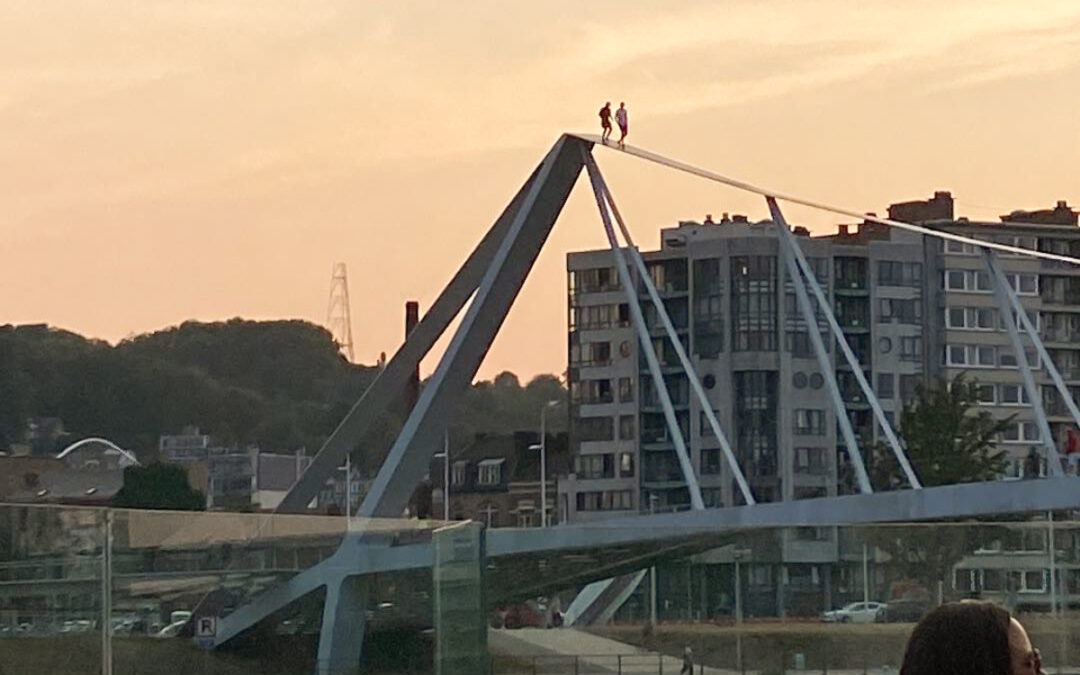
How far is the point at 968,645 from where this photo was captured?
556 centimetres

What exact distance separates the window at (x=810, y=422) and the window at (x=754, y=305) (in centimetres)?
149

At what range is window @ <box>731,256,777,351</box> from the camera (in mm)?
43938

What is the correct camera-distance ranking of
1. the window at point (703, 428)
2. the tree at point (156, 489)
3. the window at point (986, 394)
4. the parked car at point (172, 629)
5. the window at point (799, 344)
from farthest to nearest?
the tree at point (156, 489)
the window at point (986, 394)
the window at point (703, 428)
the window at point (799, 344)
the parked car at point (172, 629)

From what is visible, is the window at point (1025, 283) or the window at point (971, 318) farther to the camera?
the window at point (1025, 283)

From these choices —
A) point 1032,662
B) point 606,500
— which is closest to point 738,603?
point 1032,662

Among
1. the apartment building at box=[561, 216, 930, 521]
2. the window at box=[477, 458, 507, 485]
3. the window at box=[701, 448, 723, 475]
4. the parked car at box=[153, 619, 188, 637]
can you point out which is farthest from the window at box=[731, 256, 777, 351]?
the window at box=[477, 458, 507, 485]

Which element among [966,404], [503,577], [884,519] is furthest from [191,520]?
[966,404]

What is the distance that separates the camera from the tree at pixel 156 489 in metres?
89.2

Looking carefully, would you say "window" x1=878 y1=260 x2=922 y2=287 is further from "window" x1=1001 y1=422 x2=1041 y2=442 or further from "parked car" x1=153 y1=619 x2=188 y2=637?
"parked car" x1=153 y1=619 x2=188 y2=637

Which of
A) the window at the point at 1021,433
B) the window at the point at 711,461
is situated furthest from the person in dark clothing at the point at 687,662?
the window at the point at 1021,433

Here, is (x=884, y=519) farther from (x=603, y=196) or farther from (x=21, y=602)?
(x=21, y=602)

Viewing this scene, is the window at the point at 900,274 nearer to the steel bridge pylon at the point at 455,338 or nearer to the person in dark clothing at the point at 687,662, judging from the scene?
the steel bridge pylon at the point at 455,338

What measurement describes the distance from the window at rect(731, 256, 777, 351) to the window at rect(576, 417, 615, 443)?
9.10 metres

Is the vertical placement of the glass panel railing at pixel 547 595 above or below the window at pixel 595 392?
below
